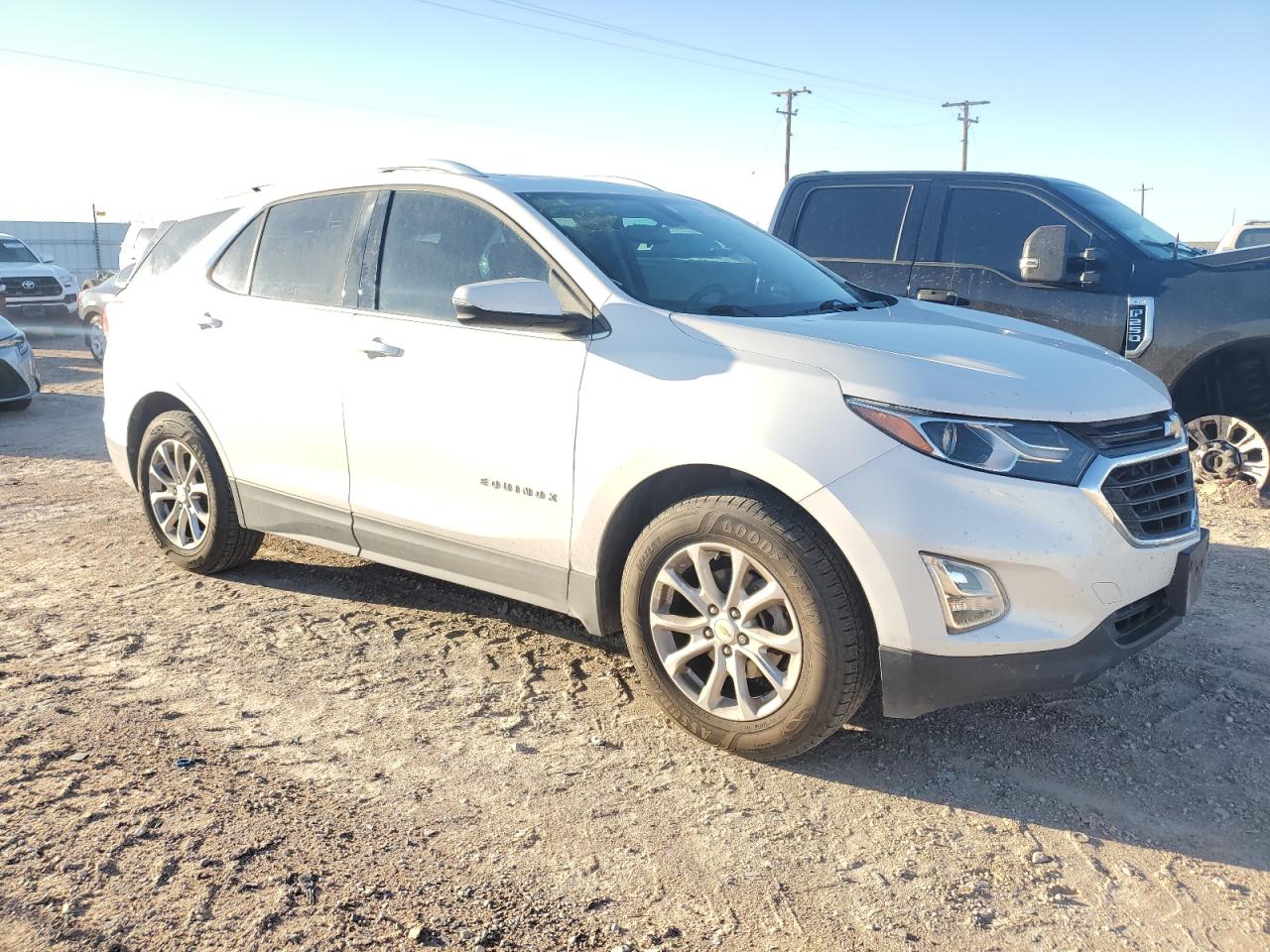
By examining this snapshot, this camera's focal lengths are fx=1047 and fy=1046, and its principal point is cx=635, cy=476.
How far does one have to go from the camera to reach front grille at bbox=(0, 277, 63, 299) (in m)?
19.3

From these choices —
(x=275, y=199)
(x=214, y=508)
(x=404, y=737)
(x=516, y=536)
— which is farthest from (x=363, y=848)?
(x=275, y=199)

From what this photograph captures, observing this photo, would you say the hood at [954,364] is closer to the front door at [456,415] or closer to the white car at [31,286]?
the front door at [456,415]

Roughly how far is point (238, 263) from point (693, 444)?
2.68m

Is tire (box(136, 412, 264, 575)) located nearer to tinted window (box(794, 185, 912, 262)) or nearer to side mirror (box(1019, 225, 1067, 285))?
tinted window (box(794, 185, 912, 262))

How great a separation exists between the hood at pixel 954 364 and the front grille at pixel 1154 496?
0.58ft

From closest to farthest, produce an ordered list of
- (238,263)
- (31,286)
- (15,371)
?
(238,263)
(15,371)
(31,286)

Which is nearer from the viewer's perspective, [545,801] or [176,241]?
[545,801]

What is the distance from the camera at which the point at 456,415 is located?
3787mm

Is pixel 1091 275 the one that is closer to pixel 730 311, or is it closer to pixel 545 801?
pixel 730 311

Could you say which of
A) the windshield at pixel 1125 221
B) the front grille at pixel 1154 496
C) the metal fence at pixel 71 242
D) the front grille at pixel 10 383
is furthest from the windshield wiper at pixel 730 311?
the metal fence at pixel 71 242

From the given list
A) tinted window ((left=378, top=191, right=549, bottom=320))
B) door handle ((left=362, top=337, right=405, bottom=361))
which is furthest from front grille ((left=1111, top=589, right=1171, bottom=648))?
door handle ((left=362, top=337, right=405, bottom=361))

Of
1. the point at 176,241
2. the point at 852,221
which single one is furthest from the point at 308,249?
the point at 852,221

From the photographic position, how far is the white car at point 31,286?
1944 centimetres

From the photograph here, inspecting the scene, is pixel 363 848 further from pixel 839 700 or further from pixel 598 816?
pixel 839 700
